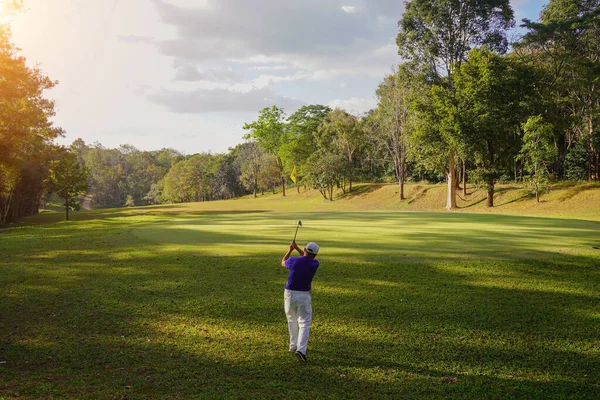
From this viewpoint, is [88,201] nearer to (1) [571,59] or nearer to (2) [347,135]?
(2) [347,135]

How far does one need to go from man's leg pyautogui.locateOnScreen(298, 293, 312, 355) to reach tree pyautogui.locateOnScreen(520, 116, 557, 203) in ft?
125

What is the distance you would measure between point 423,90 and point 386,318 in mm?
42236

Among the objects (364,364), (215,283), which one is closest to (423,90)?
(215,283)

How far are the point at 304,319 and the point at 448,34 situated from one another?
4519cm

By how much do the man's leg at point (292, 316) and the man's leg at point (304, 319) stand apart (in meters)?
0.12

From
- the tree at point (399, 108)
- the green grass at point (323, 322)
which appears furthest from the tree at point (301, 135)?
the green grass at point (323, 322)

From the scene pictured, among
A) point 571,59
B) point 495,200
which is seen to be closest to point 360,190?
point 495,200

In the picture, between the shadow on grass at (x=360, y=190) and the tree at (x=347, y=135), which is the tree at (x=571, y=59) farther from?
the tree at (x=347, y=135)

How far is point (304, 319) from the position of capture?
763 cm

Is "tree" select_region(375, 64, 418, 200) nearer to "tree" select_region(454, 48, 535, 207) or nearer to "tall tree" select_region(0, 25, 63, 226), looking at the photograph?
"tree" select_region(454, 48, 535, 207)

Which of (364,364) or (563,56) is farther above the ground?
(563,56)

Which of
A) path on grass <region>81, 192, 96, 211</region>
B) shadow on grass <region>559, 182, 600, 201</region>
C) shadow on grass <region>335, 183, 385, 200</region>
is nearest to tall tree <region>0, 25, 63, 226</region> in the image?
shadow on grass <region>335, 183, 385, 200</region>

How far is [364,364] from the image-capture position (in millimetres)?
7398

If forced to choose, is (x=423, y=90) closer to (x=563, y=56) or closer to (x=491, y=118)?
(x=491, y=118)
